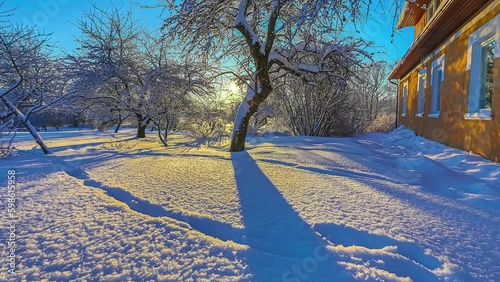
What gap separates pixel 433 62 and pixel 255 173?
A: 750cm

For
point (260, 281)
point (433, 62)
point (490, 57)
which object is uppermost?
A: point (433, 62)

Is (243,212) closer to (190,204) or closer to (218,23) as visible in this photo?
(190,204)

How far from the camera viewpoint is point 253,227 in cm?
176

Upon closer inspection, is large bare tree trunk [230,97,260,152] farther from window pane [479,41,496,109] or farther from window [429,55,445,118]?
window [429,55,445,118]

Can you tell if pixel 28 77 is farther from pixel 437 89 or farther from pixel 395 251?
pixel 437 89

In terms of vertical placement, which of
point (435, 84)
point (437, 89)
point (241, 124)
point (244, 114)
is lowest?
point (241, 124)

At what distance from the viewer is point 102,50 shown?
787 cm

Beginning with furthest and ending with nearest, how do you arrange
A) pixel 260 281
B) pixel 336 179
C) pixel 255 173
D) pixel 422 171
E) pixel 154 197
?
pixel 422 171 < pixel 255 173 < pixel 336 179 < pixel 154 197 < pixel 260 281

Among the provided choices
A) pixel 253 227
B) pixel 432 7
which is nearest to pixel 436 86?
pixel 432 7

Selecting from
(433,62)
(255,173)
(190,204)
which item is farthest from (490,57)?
(190,204)

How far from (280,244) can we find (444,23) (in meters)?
6.86

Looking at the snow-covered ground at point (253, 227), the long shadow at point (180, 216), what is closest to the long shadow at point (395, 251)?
the snow-covered ground at point (253, 227)

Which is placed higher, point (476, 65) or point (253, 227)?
point (476, 65)

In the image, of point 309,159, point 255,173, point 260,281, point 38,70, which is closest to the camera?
point 260,281
